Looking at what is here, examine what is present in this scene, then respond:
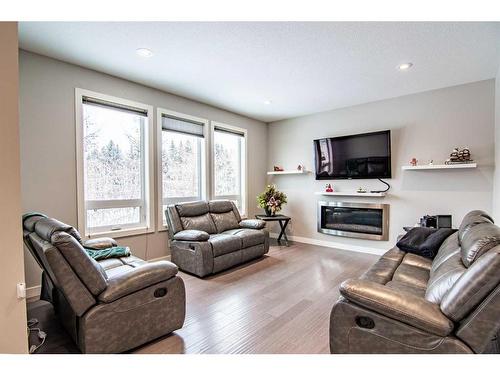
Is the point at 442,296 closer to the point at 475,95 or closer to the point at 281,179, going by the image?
the point at 475,95

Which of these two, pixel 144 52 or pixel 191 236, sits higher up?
pixel 144 52

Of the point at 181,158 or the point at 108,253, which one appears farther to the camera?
the point at 181,158

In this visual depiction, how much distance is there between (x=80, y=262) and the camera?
1602 millimetres

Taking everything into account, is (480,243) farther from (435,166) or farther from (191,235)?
(191,235)

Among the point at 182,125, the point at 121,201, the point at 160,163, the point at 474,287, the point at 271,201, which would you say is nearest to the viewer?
the point at 474,287

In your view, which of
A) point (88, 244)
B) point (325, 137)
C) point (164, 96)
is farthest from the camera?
point (325, 137)

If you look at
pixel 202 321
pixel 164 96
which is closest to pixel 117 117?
pixel 164 96

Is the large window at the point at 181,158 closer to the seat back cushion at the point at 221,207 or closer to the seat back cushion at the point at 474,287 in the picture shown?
the seat back cushion at the point at 221,207

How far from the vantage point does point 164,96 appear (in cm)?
396

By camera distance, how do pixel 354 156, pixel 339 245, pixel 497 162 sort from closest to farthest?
1. pixel 497 162
2. pixel 354 156
3. pixel 339 245

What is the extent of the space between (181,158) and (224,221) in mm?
1325

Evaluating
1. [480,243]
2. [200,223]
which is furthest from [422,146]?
[200,223]

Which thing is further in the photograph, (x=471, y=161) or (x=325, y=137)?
(x=325, y=137)
